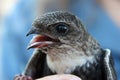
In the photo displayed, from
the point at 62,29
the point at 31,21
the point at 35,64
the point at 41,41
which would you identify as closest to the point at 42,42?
the point at 41,41

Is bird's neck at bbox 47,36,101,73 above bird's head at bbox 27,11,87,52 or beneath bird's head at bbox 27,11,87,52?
beneath

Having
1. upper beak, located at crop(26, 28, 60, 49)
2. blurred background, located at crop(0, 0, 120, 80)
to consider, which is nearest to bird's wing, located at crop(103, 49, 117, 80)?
upper beak, located at crop(26, 28, 60, 49)

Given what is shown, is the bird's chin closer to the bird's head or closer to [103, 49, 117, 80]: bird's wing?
the bird's head

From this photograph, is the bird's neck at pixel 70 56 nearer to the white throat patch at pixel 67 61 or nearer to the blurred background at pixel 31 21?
the white throat patch at pixel 67 61

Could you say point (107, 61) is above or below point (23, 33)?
below

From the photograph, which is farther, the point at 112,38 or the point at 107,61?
the point at 112,38

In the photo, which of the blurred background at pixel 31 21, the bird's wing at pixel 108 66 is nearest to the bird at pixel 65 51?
the bird's wing at pixel 108 66

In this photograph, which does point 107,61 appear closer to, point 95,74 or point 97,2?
point 95,74

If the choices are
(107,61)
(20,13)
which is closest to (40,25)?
(107,61)
